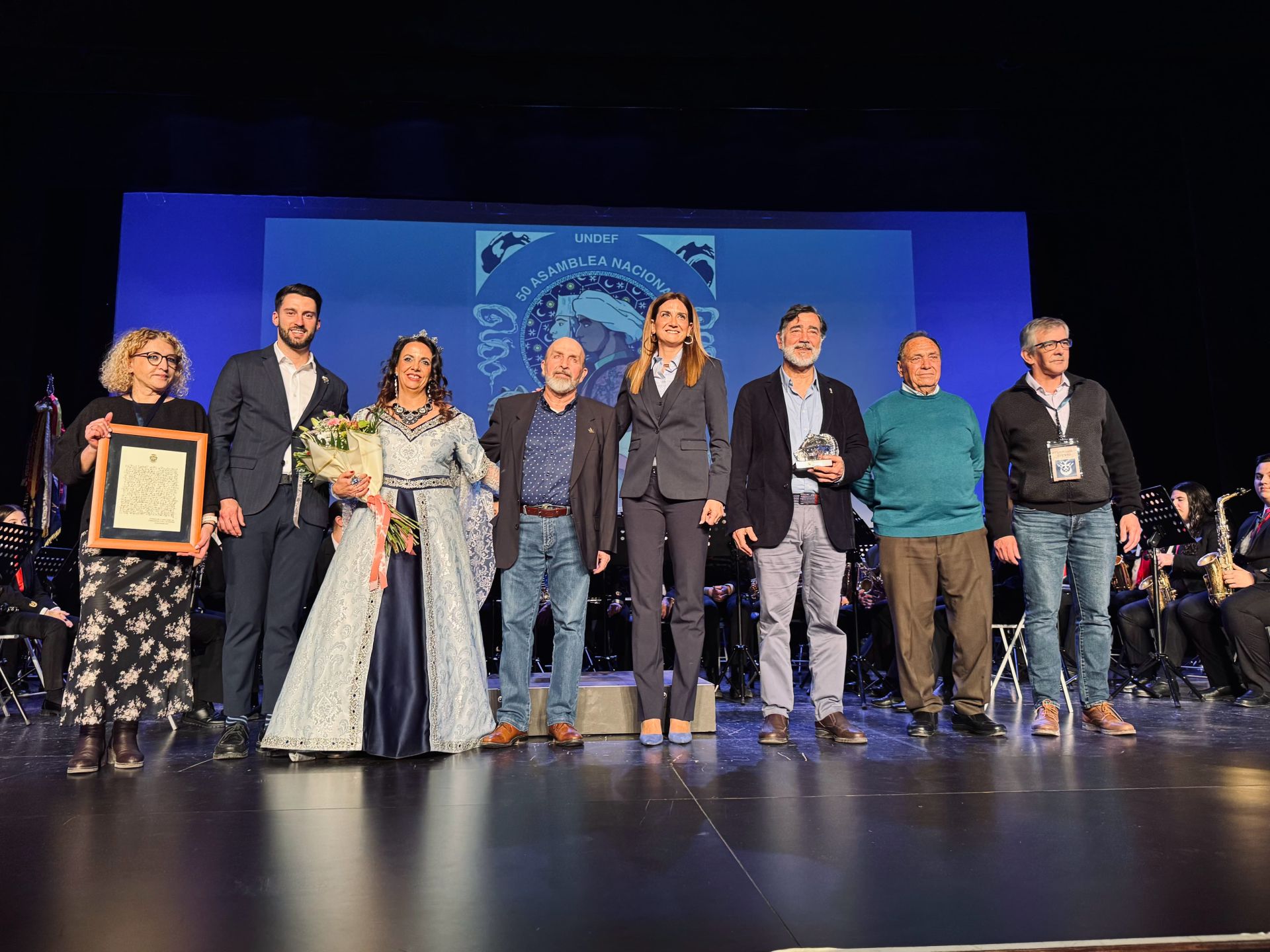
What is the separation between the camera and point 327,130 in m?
7.04

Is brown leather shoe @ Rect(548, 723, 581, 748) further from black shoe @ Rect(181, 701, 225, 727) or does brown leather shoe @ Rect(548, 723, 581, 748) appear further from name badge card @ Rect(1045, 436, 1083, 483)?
name badge card @ Rect(1045, 436, 1083, 483)

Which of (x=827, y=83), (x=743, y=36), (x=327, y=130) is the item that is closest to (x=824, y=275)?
(x=827, y=83)

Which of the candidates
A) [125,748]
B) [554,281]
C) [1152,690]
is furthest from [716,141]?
[125,748]

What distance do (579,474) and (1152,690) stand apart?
366 cm

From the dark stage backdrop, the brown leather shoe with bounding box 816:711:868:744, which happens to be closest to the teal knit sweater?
the brown leather shoe with bounding box 816:711:868:744

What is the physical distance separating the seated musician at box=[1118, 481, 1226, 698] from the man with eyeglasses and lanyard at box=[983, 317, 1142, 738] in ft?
7.26

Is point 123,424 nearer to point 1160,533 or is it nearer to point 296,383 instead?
point 296,383

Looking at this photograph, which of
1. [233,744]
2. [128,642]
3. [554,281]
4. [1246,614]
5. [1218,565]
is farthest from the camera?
[554,281]

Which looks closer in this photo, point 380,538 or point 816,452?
point 380,538

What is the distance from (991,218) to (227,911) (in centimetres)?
771

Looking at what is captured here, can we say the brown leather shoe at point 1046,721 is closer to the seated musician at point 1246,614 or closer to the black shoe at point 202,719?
the seated musician at point 1246,614

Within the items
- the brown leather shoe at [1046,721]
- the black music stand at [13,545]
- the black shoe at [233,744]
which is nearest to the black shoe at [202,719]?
the black shoe at [233,744]

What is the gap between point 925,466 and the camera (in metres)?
3.73

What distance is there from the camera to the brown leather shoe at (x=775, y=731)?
3.43 meters
